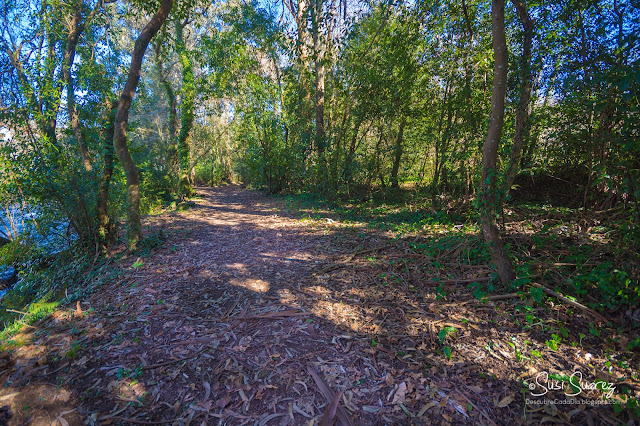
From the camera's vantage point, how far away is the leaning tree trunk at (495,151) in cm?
310

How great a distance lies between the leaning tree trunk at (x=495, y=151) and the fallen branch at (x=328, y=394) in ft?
8.71

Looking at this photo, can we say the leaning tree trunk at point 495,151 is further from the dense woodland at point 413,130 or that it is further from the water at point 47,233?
the water at point 47,233

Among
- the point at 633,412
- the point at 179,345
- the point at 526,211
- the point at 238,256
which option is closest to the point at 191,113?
the point at 238,256

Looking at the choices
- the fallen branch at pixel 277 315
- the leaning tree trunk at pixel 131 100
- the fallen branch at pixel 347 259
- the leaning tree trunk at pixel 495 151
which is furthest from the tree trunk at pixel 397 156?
the leaning tree trunk at pixel 131 100

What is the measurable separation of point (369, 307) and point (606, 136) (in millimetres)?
3396

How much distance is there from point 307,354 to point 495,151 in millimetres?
3291

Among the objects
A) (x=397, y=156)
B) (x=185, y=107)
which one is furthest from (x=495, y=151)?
(x=185, y=107)

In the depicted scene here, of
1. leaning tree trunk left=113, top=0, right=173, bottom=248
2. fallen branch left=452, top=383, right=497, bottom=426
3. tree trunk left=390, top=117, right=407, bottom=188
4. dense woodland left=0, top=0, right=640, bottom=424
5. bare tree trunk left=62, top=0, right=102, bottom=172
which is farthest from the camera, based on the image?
tree trunk left=390, top=117, right=407, bottom=188

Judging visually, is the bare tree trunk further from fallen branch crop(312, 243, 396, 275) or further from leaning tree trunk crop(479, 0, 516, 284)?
leaning tree trunk crop(479, 0, 516, 284)

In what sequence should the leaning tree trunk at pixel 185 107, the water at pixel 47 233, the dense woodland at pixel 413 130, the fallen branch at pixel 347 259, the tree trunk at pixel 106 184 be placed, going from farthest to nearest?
the leaning tree trunk at pixel 185 107, the tree trunk at pixel 106 184, the water at pixel 47 233, the fallen branch at pixel 347 259, the dense woodland at pixel 413 130

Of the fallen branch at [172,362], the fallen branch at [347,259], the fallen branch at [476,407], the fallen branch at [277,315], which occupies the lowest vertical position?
the fallen branch at [172,362]

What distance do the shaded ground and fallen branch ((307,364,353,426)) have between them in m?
0.01

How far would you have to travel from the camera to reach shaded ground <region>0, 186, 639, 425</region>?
2.12 m

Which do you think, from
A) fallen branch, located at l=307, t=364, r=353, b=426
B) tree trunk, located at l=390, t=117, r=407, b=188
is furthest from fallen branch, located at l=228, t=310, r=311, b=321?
tree trunk, located at l=390, t=117, r=407, b=188
